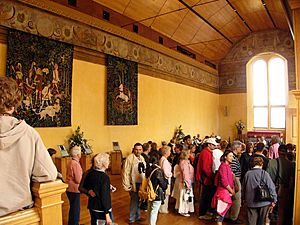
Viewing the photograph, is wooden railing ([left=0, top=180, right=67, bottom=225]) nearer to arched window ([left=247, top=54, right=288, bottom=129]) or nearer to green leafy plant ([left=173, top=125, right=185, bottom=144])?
green leafy plant ([left=173, top=125, right=185, bottom=144])

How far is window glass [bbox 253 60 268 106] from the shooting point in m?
16.7

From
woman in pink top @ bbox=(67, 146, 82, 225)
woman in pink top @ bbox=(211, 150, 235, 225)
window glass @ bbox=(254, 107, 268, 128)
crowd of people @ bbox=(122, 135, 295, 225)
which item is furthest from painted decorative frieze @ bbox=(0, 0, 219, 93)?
window glass @ bbox=(254, 107, 268, 128)

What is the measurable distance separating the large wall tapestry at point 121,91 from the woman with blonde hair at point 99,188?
5860mm

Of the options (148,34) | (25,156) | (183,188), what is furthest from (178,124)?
(25,156)

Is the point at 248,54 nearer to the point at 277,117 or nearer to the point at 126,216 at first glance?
the point at 277,117

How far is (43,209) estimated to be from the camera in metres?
1.44

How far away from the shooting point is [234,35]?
1581 centimetres

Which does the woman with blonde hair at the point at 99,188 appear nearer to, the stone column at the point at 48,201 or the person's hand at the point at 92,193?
the person's hand at the point at 92,193

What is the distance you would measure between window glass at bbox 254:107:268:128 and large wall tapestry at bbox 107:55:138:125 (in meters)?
10.4

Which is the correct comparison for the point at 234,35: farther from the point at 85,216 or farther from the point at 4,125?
the point at 4,125

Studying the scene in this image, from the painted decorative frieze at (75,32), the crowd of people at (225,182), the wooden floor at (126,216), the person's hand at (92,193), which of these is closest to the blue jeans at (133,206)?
the crowd of people at (225,182)

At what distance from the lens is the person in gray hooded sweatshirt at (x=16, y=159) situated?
1343 millimetres

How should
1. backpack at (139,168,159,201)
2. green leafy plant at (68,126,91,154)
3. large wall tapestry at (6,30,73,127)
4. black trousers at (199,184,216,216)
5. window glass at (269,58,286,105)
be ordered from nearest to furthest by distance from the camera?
backpack at (139,168,159,201) < black trousers at (199,184,216,216) < large wall tapestry at (6,30,73,127) < green leafy plant at (68,126,91,154) < window glass at (269,58,286,105)

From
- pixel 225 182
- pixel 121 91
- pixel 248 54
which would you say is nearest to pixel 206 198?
pixel 225 182
